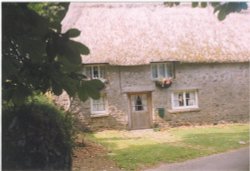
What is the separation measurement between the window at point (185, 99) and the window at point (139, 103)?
0.20 meters

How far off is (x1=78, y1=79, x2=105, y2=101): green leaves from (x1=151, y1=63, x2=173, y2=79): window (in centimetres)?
72

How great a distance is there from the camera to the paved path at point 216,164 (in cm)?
190

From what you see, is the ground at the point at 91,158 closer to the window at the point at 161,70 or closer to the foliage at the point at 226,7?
the window at the point at 161,70

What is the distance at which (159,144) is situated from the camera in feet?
5.77

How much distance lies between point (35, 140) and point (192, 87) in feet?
3.29

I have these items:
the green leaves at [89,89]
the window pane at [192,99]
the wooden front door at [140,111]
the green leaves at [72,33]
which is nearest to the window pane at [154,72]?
the wooden front door at [140,111]

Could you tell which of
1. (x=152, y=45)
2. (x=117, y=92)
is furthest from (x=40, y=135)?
(x=152, y=45)

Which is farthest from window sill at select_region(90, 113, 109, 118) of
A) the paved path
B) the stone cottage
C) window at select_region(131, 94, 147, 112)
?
the paved path

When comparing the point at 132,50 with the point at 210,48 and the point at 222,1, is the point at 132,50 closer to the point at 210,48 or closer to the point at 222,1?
the point at 210,48

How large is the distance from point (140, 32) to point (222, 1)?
0.69 meters

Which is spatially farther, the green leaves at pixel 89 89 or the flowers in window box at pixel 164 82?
the flowers in window box at pixel 164 82

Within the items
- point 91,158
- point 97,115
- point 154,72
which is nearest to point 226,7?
point 154,72

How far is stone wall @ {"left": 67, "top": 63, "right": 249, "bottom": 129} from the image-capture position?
1829 mm

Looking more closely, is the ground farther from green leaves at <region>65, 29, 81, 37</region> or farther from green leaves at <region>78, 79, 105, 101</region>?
green leaves at <region>65, 29, 81, 37</region>
